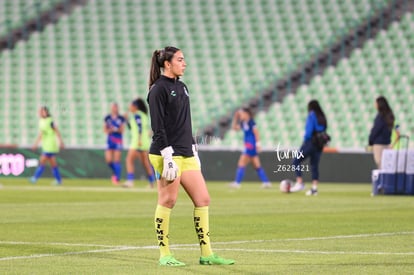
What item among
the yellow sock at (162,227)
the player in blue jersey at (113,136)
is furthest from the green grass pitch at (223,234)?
the player in blue jersey at (113,136)

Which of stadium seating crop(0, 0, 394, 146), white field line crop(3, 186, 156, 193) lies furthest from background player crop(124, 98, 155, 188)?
stadium seating crop(0, 0, 394, 146)

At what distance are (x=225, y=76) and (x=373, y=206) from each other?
747 inches

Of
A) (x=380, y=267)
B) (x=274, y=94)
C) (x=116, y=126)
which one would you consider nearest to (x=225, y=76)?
(x=274, y=94)

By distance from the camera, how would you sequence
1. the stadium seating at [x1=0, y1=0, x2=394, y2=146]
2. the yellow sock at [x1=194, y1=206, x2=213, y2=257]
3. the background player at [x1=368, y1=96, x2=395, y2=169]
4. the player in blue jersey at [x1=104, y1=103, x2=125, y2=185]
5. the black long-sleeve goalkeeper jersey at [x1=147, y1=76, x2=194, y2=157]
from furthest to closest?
the stadium seating at [x1=0, y1=0, x2=394, y2=146], the player in blue jersey at [x1=104, y1=103, x2=125, y2=185], the background player at [x1=368, y1=96, x2=395, y2=169], the yellow sock at [x1=194, y1=206, x2=213, y2=257], the black long-sleeve goalkeeper jersey at [x1=147, y1=76, x2=194, y2=157]

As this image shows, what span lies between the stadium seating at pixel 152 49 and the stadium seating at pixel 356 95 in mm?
737

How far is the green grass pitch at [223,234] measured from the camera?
1033 centimetres

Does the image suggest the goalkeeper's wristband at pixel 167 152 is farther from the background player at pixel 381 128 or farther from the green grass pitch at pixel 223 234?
the background player at pixel 381 128

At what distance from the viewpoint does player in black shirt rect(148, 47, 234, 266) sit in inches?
415

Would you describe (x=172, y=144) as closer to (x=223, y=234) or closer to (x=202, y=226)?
(x=202, y=226)

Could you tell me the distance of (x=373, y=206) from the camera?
2097cm

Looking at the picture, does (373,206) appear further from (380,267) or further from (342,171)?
(342,171)

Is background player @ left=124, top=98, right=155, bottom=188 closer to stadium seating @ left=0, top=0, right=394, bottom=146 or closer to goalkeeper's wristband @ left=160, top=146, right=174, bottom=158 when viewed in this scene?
stadium seating @ left=0, top=0, right=394, bottom=146

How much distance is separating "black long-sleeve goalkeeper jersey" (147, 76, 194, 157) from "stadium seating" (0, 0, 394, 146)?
26202 mm

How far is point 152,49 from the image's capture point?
41250mm
